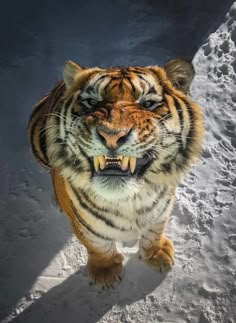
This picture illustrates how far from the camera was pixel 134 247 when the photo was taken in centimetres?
224

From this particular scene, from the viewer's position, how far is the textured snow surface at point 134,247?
2.06 metres

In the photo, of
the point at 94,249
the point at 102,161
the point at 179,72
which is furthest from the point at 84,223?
the point at 179,72

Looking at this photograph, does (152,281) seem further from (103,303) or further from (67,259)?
(67,259)

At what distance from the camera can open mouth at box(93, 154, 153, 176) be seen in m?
1.54

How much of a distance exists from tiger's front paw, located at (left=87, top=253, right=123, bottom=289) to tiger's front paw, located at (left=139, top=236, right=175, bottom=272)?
0.12 meters

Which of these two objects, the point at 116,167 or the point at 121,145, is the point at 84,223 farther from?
the point at 121,145

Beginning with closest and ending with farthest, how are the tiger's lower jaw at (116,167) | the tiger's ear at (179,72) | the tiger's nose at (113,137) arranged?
the tiger's nose at (113,137), the tiger's lower jaw at (116,167), the tiger's ear at (179,72)

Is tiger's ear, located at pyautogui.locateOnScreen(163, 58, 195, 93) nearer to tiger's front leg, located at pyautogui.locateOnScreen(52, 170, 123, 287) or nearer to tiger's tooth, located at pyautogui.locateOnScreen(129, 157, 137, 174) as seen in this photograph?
tiger's tooth, located at pyautogui.locateOnScreen(129, 157, 137, 174)

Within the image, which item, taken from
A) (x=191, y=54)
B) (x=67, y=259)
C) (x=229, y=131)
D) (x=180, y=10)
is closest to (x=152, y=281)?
(x=67, y=259)

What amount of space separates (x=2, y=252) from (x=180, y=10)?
2.00 meters

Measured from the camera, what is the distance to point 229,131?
101 inches

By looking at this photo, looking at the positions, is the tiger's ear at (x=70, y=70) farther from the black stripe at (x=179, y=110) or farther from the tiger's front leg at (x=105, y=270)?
the tiger's front leg at (x=105, y=270)

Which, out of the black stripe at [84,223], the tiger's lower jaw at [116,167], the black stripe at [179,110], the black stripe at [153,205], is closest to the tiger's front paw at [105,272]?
the black stripe at [84,223]

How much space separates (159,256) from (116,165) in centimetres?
74
